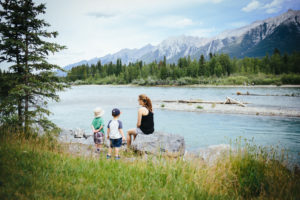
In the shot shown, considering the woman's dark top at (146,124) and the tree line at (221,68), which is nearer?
the woman's dark top at (146,124)

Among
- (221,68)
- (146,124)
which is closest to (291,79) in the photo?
(221,68)

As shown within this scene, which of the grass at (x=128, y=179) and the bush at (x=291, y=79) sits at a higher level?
the bush at (x=291, y=79)

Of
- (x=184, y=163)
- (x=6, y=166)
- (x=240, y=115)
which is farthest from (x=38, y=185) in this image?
(x=240, y=115)

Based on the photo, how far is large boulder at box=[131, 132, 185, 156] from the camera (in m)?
6.84

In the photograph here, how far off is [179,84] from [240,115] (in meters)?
66.5

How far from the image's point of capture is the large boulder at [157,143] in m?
6.84

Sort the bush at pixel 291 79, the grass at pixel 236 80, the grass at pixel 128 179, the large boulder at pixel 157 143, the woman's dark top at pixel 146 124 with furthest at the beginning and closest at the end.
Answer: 1. the grass at pixel 236 80
2. the bush at pixel 291 79
3. the woman's dark top at pixel 146 124
4. the large boulder at pixel 157 143
5. the grass at pixel 128 179

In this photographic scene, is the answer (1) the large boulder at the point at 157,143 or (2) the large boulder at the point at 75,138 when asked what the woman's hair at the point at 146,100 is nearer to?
(1) the large boulder at the point at 157,143

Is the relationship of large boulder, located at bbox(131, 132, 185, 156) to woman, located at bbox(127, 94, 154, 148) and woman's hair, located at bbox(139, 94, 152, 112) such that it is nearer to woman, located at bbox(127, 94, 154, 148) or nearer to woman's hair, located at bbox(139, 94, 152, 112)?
woman, located at bbox(127, 94, 154, 148)

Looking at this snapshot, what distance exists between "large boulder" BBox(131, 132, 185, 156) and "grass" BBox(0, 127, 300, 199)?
2.16m

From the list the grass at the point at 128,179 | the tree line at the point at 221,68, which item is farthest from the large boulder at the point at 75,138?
the tree line at the point at 221,68

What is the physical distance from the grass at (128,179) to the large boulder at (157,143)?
2.16m

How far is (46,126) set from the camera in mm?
8273

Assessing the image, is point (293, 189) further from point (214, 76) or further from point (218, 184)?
point (214, 76)
